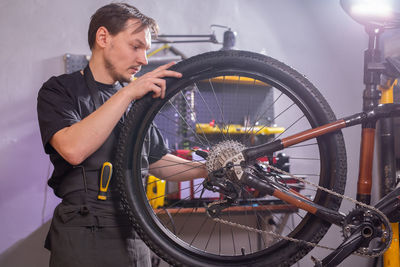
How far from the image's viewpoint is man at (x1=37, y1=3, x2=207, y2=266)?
3.08ft

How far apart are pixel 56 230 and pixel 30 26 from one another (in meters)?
1.69

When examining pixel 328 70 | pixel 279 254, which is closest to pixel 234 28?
pixel 328 70

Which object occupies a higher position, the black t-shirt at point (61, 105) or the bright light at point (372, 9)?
the bright light at point (372, 9)

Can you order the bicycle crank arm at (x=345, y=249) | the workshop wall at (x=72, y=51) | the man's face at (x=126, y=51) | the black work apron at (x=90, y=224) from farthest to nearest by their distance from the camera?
the workshop wall at (x=72, y=51), the man's face at (x=126, y=51), the black work apron at (x=90, y=224), the bicycle crank arm at (x=345, y=249)

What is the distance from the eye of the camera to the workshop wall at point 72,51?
2.14 metres

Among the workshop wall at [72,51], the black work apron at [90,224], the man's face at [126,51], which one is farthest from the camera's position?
the workshop wall at [72,51]

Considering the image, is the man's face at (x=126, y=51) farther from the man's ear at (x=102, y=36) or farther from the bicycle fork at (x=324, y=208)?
the bicycle fork at (x=324, y=208)

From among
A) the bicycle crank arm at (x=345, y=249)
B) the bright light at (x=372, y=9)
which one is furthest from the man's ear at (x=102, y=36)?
the bicycle crank arm at (x=345, y=249)

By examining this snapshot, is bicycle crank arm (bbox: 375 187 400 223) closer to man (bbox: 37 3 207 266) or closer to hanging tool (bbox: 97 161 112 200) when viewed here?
man (bbox: 37 3 207 266)

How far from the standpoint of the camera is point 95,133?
919 mm

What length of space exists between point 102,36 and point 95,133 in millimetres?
419

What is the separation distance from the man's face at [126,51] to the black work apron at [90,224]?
0.13 meters

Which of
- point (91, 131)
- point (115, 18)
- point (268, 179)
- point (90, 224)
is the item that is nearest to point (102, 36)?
point (115, 18)

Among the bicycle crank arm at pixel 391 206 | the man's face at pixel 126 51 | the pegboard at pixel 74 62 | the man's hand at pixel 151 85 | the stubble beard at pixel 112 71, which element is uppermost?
the pegboard at pixel 74 62
